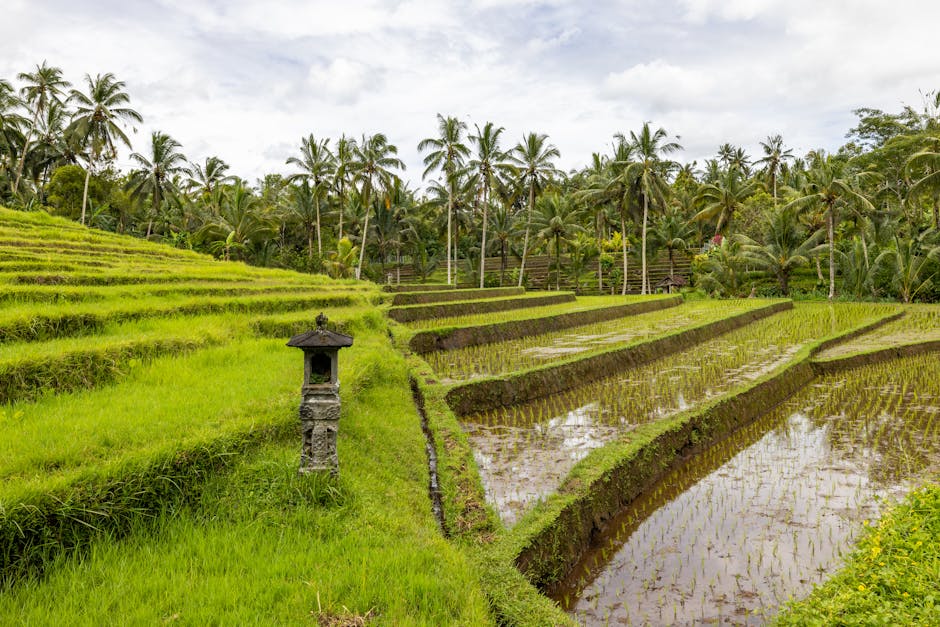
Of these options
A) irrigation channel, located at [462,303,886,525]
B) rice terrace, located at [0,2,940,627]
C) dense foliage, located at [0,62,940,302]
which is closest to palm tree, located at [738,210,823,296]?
dense foliage, located at [0,62,940,302]

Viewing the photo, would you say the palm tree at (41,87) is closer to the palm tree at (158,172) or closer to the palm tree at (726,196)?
the palm tree at (158,172)

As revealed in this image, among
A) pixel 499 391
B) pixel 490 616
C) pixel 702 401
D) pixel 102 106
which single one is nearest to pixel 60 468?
pixel 490 616

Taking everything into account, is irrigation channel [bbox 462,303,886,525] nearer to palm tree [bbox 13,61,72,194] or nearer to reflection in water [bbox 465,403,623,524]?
reflection in water [bbox 465,403,623,524]

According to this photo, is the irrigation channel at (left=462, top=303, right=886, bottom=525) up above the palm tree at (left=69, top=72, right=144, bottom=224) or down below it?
below

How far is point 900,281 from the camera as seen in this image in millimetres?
21578

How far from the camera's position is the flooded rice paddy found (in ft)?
30.9

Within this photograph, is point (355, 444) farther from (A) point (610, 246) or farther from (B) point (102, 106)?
(A) point (610, 246)

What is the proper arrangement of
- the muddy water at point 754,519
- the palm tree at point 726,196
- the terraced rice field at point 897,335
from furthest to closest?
the palm tree at point 726,196 < the terraced rice field at point 897,335 < the muddy water at point 754,519

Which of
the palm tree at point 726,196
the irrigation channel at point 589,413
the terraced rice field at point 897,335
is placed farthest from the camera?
the palm tree at point 726,196

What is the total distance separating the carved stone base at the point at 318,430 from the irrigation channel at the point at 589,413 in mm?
1576

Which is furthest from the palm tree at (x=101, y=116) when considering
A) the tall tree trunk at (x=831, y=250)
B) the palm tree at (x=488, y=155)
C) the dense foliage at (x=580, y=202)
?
the tall tree trunk at (x=831, y=250)

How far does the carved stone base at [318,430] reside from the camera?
3664 millimetres

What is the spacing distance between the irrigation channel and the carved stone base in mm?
1576

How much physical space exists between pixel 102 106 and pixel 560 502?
2639 cm
